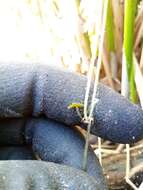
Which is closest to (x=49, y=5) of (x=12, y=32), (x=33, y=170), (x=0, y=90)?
(x=12, y=32)

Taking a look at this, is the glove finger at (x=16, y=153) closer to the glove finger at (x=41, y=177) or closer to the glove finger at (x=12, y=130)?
the glove finger at (x=12, y=130)

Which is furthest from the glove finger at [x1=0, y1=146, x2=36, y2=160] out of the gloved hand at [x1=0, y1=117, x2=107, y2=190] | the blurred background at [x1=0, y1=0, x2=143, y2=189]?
the blurred background at [x1=0, y1=0, x2=143, y2=189]

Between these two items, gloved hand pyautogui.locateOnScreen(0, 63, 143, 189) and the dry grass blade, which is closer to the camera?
gloved hand pyautogui.locateOnScreen(0, 63, 143, 189)

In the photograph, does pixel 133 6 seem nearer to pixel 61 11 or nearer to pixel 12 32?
pixel 61 11

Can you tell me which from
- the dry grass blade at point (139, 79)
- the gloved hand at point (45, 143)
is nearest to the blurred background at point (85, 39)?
the dry grass blade at point (139, 79)

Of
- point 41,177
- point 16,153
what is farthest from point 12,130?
point 41,177

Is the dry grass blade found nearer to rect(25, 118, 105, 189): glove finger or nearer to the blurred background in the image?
the blurred background
